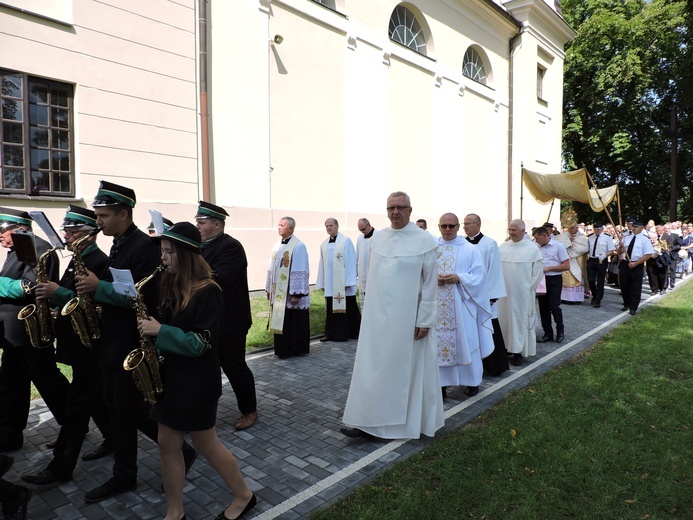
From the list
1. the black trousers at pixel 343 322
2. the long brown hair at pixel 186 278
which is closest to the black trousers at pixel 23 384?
the long brown hair at pixel 186 278

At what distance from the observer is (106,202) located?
3.15 m

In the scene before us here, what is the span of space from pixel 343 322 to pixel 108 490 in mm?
5152

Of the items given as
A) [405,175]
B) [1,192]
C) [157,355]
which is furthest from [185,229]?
[405,175]

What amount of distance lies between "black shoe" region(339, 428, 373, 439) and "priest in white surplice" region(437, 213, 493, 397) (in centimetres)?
135

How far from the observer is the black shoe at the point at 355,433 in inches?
168

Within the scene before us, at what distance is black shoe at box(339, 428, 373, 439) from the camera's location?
4.28 metres

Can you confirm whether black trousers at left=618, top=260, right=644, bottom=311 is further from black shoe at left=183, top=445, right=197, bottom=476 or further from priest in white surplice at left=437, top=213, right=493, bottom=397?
black shoe at left=183, top=445, right=197, bottom=476

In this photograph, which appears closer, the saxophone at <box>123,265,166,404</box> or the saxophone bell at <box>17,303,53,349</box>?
the saxophone at <box>123,265,166,404</box>

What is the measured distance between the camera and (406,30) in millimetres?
16969

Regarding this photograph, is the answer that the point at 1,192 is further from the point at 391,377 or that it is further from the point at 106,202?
the point at 391,377

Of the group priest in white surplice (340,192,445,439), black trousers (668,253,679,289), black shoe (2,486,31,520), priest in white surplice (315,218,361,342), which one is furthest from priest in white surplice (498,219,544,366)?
black trousers (668,253,679,289)

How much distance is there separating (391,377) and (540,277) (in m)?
4.09

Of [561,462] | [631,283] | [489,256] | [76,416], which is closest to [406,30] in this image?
[631,283]

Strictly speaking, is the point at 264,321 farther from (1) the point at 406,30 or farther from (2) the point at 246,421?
(1) the point at 406,30
